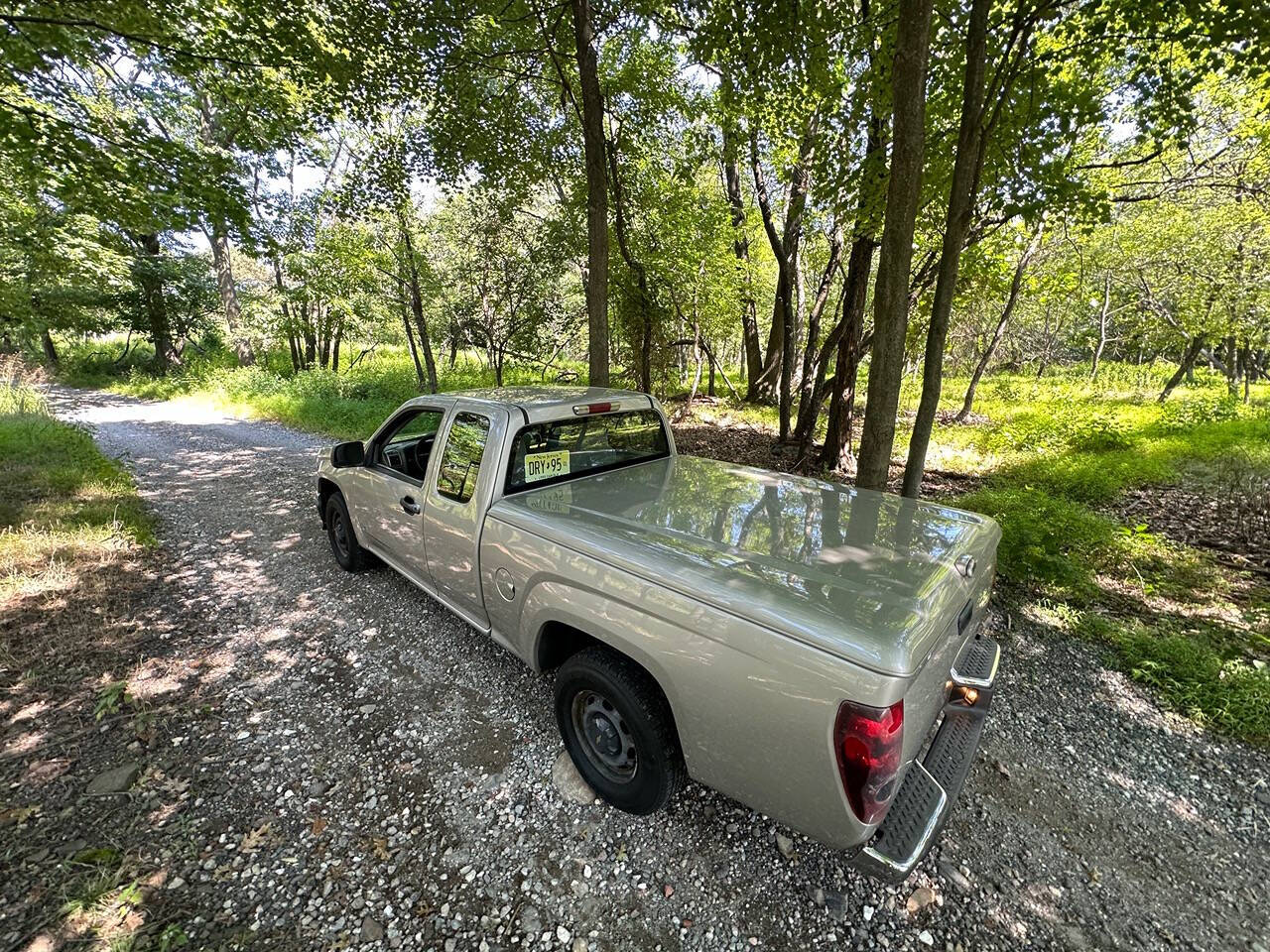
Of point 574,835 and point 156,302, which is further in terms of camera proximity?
point 156,302

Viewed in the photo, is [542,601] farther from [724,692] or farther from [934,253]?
[934,253]

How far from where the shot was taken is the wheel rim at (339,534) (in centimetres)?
439

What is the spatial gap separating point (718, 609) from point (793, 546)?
0.61m

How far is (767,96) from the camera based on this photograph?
6.28 metres

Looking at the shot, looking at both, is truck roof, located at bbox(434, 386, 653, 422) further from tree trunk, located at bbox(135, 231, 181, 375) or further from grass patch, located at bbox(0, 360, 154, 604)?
tree trunk, located at bbox(135, 231, 181, 375)

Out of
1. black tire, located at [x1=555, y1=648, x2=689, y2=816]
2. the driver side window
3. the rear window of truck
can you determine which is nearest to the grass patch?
the driver side window

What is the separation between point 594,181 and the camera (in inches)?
234

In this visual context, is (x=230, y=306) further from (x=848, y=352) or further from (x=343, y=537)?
(x=848, y=352)

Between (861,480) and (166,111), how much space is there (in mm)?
17536

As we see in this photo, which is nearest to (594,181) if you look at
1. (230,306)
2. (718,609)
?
(718,609)

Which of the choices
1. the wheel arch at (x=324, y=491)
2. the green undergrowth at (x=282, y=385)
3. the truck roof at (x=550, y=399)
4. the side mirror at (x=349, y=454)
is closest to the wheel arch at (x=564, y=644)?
the truck roof at (x=550, y=399)

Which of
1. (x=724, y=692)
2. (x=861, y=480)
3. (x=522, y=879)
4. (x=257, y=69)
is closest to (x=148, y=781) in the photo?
(x=522, y=879)

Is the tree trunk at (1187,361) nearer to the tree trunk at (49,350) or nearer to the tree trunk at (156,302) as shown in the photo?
the tree trunk at (156,302)

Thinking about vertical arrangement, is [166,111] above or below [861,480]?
above
